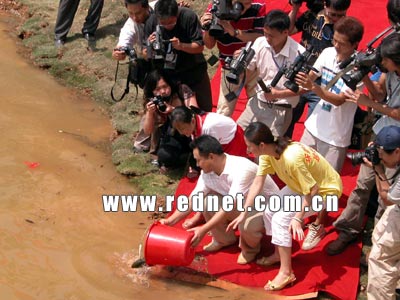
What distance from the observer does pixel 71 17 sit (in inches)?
346

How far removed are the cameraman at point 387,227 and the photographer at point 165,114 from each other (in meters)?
2.18

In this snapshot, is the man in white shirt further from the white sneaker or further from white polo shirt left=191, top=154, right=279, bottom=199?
the white sneaker

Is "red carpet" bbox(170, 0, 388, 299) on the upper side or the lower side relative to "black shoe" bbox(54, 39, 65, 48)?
lower

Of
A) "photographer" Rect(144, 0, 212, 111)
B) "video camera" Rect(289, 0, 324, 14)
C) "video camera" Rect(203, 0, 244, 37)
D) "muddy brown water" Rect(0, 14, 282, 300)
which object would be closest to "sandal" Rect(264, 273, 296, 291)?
"muddy brown water" Rect(0, 14, 282, 300)

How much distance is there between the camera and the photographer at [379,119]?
4.33 meters

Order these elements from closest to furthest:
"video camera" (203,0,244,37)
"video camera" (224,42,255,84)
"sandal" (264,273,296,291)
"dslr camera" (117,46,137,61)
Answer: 1. "sandal" (264,273,296,291)
2. "video camera" (224,42,255,84)
3. "video camera" (203,0,244,37)
4. "dslr camera" (117,46,137,61)

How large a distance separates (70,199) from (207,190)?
1.48 m

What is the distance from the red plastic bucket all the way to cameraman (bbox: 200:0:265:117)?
1633 mm

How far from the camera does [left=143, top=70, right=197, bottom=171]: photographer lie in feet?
19.4

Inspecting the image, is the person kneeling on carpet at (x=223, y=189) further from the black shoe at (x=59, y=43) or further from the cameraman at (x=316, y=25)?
the black shoe at (x=59, y=43)

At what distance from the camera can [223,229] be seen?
5152 millimetres

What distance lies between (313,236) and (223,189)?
79 cm

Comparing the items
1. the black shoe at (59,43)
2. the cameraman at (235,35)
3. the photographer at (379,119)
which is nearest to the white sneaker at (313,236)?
the photographer at (379,119)

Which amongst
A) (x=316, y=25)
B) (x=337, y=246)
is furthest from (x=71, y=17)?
(x=337, y=246)
